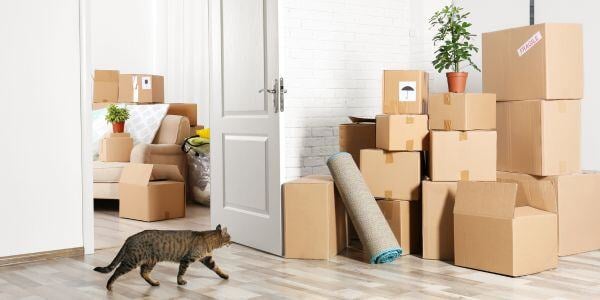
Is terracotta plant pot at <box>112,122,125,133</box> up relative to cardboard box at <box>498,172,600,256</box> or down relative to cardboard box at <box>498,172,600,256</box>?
up

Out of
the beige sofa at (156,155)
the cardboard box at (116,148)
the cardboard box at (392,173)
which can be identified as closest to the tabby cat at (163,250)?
the cardboard box at (392,173)

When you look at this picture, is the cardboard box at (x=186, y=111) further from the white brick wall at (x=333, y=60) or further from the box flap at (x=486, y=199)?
the box flap at (x=486, y=199)

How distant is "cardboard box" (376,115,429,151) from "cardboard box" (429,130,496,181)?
0.30 ft

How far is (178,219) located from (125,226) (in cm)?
47

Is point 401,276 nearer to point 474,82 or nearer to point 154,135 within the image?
point 474,82

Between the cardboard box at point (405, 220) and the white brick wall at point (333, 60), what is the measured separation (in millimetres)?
634

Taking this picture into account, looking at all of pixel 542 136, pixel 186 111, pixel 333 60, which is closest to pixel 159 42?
pixel 186 111

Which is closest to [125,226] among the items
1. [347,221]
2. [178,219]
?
[178,219]

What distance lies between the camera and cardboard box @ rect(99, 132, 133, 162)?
646 cm

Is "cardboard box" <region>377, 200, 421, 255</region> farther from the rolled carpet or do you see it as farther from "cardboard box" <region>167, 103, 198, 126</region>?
"cardboard box" <region>167, 103, 198, 126</region>

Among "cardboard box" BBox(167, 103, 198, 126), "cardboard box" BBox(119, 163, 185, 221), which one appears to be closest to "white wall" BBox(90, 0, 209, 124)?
"cardboard box" BBox(167, 103, 198, 126)

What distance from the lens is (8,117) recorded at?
416 centimetres

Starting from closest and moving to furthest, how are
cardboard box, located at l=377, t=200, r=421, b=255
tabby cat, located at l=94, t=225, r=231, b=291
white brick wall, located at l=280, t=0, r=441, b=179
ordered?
tabby cat, located at l=94, t=225, r=231, b=291, cardboard box, located at l=377, t=200, r=421, b=255, white brick wall, located at l=280, t=0, r=441, b=179

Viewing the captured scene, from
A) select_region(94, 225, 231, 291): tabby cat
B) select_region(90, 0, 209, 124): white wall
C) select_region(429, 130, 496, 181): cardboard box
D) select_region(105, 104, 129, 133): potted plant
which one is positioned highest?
select_region(90, 0, 209, 124): white wall
